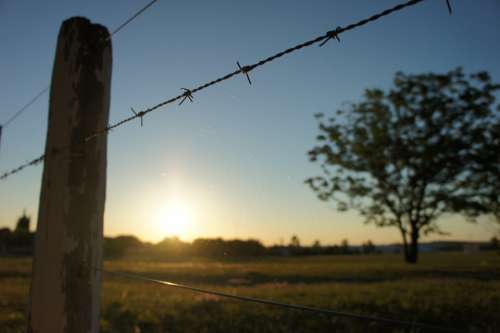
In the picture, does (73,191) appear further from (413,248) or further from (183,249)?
(183,249)

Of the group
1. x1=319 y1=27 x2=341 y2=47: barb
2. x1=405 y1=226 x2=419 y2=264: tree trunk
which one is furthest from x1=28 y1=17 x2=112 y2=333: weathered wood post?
x1=405 y1=226 x2=419 y2=264: tree trunk

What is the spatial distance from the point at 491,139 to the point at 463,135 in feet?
4.62

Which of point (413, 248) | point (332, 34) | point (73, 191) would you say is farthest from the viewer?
point (413, 248)

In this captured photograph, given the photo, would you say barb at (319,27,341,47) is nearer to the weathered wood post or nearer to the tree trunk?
the weathered wood post

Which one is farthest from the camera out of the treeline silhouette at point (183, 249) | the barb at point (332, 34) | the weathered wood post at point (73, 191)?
the treeline silhouette at point (183, 249)

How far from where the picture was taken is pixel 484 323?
19.4ft

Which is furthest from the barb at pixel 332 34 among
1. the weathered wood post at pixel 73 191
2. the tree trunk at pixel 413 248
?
the tree trunk at pixel 413 248

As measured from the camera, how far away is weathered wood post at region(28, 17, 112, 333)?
220 centimetres

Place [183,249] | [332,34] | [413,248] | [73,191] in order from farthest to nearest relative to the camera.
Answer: [183,249] < [413,248] < [73,191] < [332,34]

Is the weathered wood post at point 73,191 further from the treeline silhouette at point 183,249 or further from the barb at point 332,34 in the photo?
the treeline silhouette at point 183,249

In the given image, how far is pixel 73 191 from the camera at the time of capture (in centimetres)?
225

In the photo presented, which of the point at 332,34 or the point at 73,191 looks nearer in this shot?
the point at 332,34

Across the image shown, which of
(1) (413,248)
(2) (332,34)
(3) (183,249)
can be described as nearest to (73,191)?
(2) (332,34)

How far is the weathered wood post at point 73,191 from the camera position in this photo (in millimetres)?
2197
